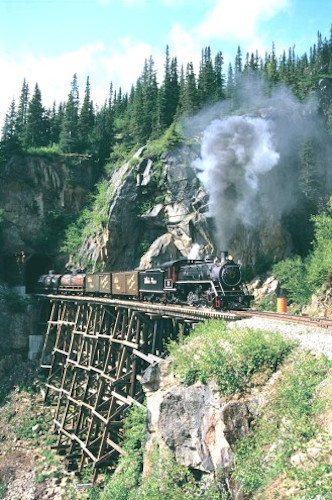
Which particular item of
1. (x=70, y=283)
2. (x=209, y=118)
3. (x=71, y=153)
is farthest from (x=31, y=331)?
(x=209, y=118)

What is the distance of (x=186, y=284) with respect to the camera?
20.8m

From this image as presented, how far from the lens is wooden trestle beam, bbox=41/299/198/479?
18.6 m

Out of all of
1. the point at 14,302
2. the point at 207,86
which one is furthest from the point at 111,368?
the point at 207,86

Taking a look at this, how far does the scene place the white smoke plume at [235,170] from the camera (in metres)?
31.0

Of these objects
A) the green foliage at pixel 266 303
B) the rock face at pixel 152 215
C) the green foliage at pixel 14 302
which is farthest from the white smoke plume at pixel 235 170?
the green foliage at pixel 14 302

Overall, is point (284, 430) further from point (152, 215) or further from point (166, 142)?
point (166, 142)

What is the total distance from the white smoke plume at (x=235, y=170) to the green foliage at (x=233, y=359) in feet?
62.1

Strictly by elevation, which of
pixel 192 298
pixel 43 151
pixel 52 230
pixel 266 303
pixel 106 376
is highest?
pixel 43 151

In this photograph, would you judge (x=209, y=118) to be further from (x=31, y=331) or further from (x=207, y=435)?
(x=207, y=435)

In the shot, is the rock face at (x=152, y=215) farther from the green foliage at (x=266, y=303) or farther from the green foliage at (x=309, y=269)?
the green foliage at (x=309, y=269)

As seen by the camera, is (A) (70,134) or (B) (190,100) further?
(A) (70,134)

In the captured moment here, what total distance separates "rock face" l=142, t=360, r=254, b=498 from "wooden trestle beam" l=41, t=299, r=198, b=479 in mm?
4371

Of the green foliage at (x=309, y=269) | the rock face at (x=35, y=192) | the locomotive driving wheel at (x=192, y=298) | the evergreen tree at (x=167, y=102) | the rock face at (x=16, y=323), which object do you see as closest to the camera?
the locomotive driving wheel at (x=192, y=298)

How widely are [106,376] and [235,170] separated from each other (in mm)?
18195
